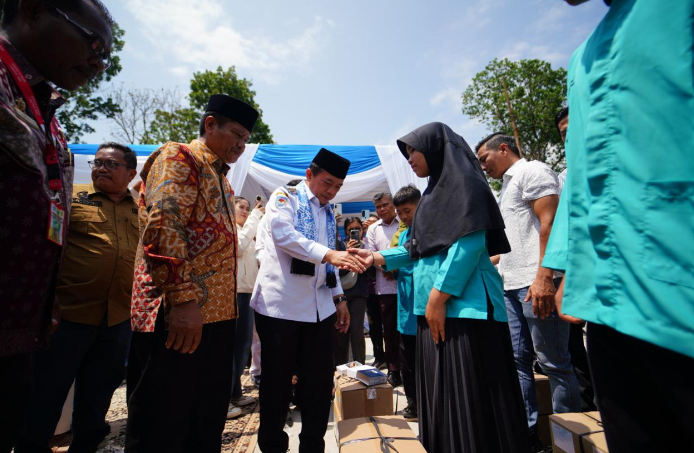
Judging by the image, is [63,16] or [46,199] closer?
[46,199]

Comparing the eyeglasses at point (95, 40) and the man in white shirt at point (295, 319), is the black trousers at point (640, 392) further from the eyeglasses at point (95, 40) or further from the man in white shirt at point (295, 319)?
the eyeglasses at point (95, 40)

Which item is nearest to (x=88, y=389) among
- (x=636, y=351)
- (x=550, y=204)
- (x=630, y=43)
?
(x=636, y=351)

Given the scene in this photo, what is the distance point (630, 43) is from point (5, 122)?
1454 millimetres

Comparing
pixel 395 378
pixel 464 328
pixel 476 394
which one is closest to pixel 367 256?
pixel 464 328

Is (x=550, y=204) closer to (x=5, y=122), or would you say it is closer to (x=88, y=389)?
(x=5, y=122)

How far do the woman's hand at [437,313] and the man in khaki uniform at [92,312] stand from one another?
2.20m

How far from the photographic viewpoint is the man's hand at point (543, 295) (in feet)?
6.61

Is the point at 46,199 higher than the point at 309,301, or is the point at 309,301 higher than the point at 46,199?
the point at 46,199

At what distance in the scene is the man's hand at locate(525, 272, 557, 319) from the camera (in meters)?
2.01

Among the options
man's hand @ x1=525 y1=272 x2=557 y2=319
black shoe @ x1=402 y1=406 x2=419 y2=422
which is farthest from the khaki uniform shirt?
man's hand @ x1=525 y1=272 x2=557 y2=319

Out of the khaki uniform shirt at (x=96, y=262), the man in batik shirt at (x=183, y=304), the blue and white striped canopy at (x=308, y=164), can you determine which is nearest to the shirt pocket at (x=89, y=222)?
the khaki uniform shirt at (x=96, y=262)

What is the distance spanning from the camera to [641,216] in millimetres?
649

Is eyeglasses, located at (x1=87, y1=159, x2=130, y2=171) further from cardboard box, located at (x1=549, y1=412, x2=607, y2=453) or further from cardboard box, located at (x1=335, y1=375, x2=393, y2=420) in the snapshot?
cardboard box, located at (x1=549, y1=412, x2=607, y2=453)

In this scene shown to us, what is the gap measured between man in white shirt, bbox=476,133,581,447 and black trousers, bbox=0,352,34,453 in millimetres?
2384
